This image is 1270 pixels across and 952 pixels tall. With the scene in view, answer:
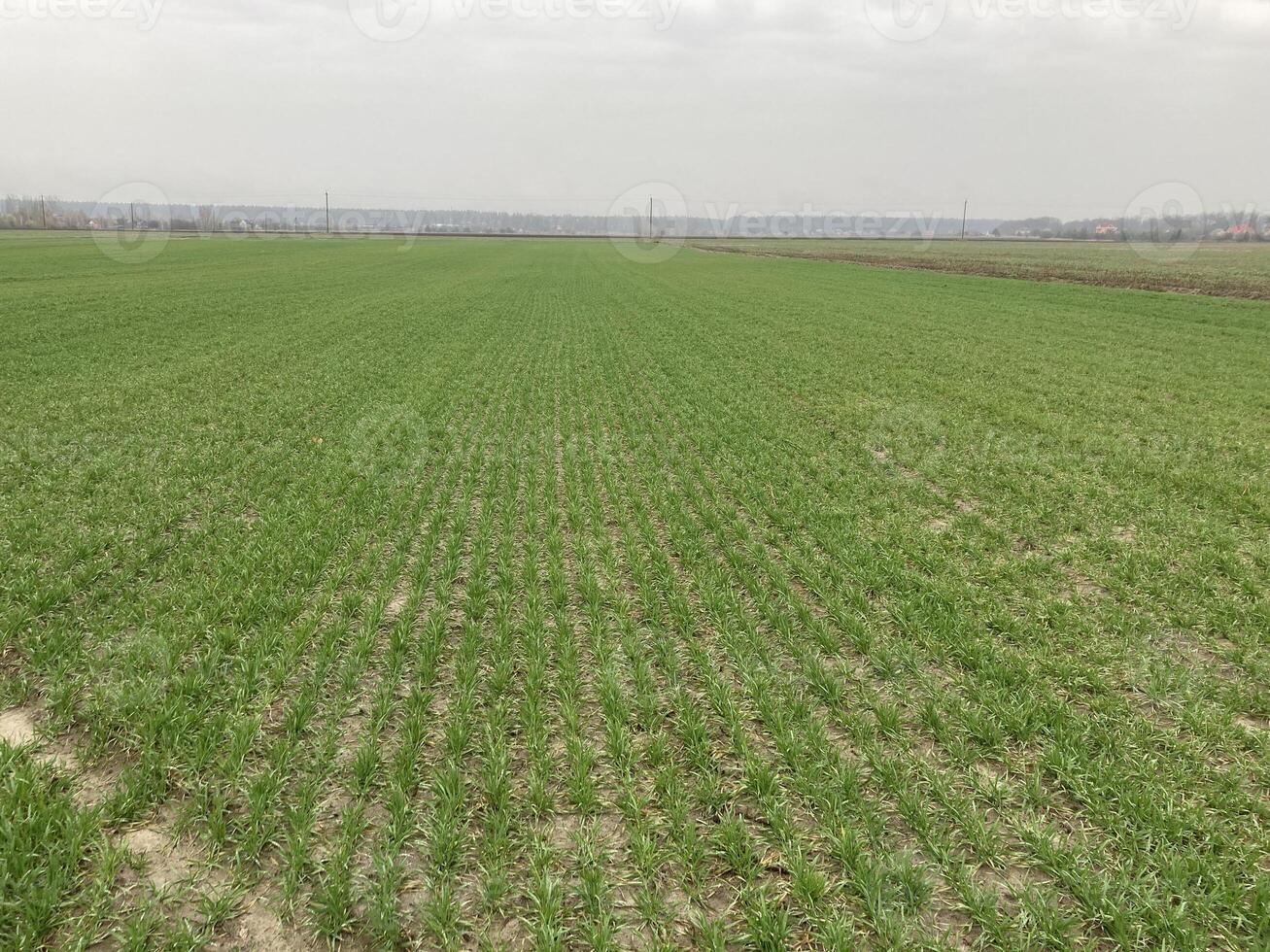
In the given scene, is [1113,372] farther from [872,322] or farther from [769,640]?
[769,640]

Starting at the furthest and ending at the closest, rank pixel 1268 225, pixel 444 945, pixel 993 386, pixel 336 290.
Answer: pixel 1268 225, pixel 336 290, pixel 993 386, pixel 444 945

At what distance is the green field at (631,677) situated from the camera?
11.8 feet

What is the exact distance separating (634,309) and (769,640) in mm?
30032

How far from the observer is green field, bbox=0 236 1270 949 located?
11.8 feet

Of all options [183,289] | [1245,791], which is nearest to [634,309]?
[183,289]

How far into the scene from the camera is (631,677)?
559 centimetres

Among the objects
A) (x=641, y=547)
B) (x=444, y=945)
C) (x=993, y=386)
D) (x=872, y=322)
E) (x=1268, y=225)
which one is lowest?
(x=444, y=945)

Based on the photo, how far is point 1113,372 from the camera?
1880 centimetres

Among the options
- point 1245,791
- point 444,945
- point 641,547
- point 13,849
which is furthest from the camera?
point 641,547

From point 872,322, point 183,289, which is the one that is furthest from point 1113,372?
point 183,289

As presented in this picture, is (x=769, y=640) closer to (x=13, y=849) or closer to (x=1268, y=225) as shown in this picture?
(x=13, y=849)

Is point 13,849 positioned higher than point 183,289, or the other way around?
point 183,289

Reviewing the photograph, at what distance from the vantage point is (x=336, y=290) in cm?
4075

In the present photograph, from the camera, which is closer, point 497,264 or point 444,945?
point 444,945
